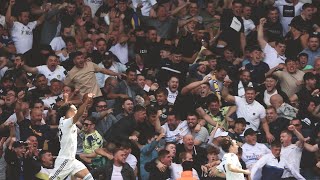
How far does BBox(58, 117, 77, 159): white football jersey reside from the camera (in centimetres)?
1839

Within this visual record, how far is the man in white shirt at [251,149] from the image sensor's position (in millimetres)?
21016

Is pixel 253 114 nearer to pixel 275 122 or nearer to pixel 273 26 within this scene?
pixel 275 122

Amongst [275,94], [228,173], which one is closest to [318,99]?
[275,94]

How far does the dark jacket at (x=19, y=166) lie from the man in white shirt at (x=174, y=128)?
8.44 ft

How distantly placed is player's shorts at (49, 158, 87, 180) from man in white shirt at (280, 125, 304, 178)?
13.3ft

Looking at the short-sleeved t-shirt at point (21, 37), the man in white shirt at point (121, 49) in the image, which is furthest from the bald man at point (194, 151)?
the short-sleeved t-shirt at point (21, 37)

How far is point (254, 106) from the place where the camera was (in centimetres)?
2220

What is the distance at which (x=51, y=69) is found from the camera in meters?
23.0

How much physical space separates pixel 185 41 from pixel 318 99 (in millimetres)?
3347

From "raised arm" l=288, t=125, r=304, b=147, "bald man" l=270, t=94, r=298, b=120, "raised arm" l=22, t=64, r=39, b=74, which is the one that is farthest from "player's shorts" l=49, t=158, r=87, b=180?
"bald man" l=270, t=94, r=298, b=120

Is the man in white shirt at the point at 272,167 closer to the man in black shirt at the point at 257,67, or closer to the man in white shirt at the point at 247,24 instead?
the man in black shirt at the point at 257,67

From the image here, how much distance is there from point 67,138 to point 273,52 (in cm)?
691

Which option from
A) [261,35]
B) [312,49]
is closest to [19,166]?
[261,35]

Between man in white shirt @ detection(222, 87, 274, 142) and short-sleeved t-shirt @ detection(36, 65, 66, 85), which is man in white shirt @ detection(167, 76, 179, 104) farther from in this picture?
short-sleeved t-shirt @ detection(36, 65, 66, 85)
